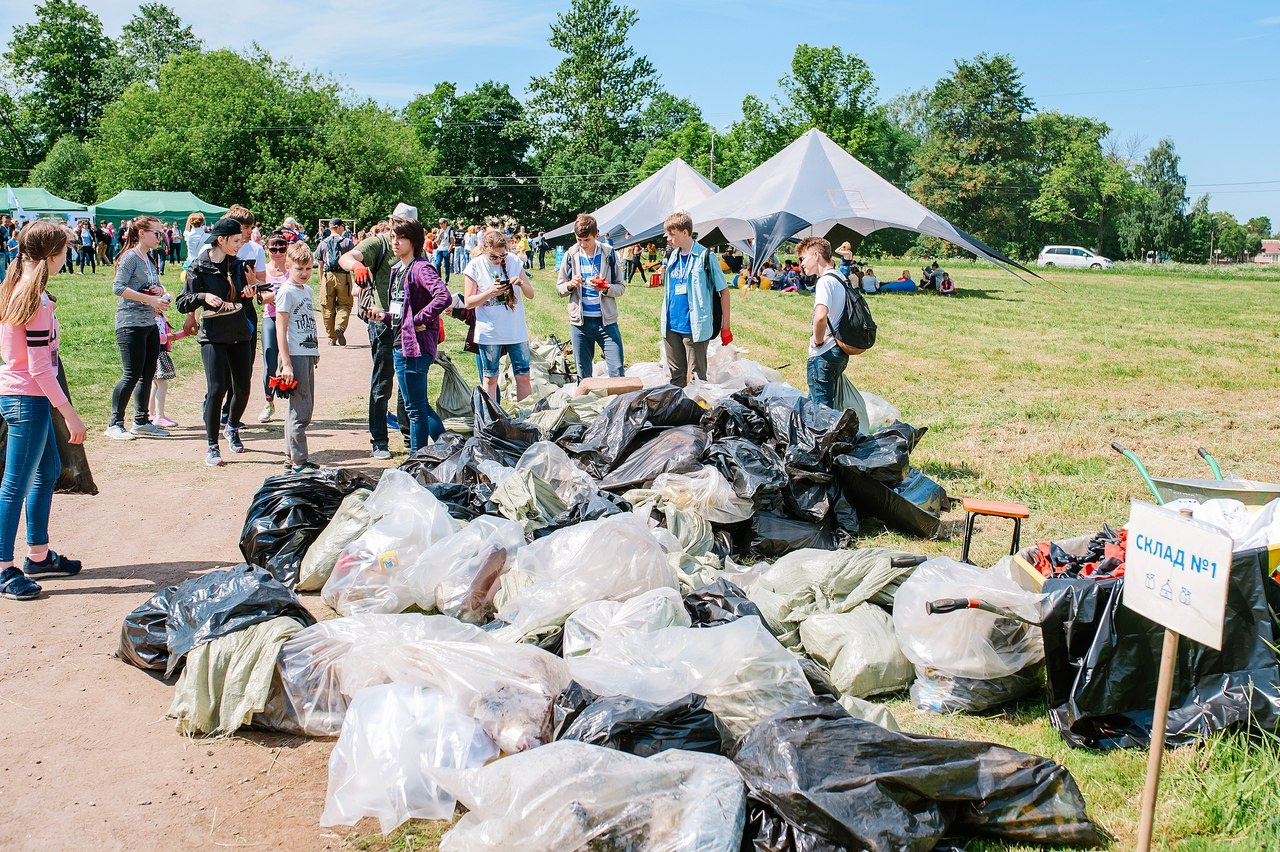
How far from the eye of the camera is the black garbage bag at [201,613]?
3525 mm

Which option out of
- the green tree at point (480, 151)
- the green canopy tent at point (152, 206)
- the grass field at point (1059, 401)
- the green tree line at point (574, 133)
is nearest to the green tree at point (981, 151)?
the green tree line at point (574, 133)

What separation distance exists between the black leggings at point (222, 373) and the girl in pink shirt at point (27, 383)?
2093 mm

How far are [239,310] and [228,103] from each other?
38175mm

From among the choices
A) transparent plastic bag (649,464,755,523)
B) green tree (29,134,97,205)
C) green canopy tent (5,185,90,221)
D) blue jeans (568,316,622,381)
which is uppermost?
green tree (29,134,97,205)

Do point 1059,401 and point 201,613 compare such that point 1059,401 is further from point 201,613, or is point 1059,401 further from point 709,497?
point 201,613

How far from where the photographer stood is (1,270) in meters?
20.3

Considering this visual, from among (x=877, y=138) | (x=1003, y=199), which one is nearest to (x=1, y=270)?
(x=877, y=138)

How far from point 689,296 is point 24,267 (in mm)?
4367

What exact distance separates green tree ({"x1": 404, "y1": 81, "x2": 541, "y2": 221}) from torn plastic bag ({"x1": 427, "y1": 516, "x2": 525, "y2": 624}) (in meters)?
63.5

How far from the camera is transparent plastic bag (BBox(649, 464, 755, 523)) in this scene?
15.9ft

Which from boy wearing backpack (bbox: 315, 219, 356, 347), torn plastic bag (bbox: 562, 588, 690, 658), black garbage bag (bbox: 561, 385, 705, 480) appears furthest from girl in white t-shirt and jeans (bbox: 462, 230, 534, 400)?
boy wearing backpack (bbox: 315, 219, 356, 347)

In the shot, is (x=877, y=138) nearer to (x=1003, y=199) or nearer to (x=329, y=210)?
(x=1003, y=199)

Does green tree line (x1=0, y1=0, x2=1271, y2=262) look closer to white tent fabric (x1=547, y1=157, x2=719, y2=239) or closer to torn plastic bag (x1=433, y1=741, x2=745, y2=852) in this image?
white tent fabric (x1=547, y1=157, x2=719, y2=239)

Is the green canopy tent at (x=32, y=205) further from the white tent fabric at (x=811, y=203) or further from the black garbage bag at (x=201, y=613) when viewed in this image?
the black garbage bag at (x=201, y=613)
